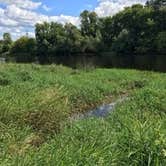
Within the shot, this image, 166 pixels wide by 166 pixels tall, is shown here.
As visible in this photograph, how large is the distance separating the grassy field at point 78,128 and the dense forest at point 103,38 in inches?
2151

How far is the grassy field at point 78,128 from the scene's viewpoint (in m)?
9.28

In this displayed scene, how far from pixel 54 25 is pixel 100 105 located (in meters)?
94.1

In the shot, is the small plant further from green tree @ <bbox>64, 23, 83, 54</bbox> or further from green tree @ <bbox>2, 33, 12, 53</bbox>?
green tree @ <bbox>2, 33, 12, 53</bbox>

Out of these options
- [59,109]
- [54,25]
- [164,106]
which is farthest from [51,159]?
[54,25]

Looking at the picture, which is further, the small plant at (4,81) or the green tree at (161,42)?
the green tree at (161,42)

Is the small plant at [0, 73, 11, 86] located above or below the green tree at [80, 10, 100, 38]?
below

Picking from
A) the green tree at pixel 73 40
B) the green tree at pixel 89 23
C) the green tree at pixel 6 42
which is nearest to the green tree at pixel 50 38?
the green tree at pixel 73 40

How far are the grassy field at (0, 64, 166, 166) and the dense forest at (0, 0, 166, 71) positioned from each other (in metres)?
54.6

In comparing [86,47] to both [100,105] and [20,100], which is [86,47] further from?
[20,100]

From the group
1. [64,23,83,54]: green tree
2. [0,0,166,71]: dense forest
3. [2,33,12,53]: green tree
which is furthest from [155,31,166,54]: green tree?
[2,33,12,53]: green tree

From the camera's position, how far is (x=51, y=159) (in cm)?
907

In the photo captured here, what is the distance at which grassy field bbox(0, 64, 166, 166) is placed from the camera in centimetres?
928

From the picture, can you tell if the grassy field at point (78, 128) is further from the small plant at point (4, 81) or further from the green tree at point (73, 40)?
the green tree at point (73, 40)

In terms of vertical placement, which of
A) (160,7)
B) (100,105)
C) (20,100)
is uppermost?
(160,7)
